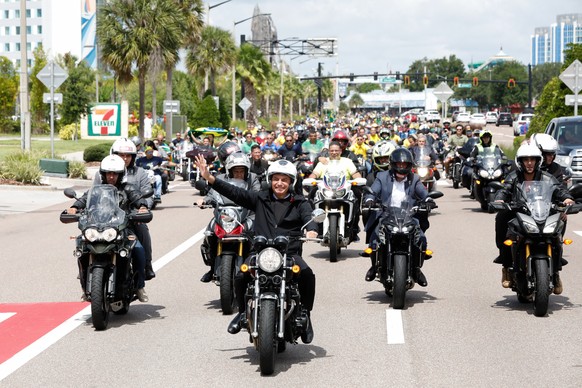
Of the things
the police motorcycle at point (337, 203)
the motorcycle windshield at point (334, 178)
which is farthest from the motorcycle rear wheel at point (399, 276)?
the motorcycle windshield at point (334, 178)

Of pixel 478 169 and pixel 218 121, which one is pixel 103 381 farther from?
pixel 218 121

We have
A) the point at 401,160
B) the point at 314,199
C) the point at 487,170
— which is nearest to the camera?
the point at 401,160

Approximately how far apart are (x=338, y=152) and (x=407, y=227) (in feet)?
18.4

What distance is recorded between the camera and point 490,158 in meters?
23.9

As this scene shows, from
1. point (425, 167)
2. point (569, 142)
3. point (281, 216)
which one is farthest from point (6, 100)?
point (281, 216)

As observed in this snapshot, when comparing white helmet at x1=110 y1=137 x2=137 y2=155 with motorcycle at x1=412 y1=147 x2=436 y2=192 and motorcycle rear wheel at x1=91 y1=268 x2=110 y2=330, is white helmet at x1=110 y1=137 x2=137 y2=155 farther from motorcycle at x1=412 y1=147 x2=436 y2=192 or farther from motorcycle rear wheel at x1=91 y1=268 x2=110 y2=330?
motorcycle at x1=412 y1=147 x2=436 y2=192

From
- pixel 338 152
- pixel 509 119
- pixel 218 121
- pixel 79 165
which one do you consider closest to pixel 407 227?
pixel 338 152

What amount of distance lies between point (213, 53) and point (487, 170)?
194ft

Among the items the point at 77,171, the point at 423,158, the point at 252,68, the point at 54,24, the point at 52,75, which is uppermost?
the point at 54,24

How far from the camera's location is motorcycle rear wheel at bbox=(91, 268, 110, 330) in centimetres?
971

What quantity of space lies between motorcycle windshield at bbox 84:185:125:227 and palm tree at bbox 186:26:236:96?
71.0 meters

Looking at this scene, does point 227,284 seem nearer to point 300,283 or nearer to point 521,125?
point 300,283

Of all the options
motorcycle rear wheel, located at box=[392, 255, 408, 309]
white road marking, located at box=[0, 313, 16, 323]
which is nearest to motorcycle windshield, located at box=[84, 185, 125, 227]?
white road marking, located at box=[0, 313, 16, 323]

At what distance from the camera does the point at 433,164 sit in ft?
77.4
